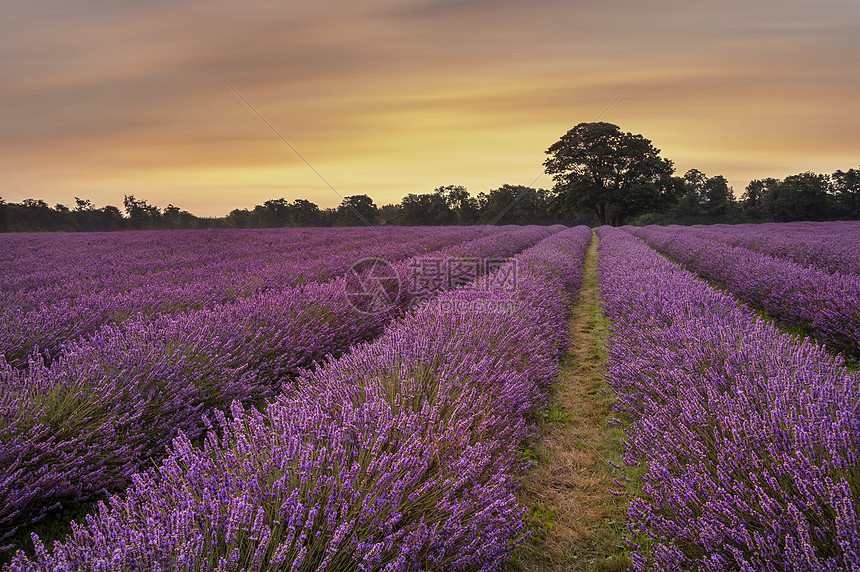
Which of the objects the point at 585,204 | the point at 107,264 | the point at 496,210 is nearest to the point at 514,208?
the point at 496,210

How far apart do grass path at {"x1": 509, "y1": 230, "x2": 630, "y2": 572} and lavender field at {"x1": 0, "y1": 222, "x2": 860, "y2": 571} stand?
83 millimetres

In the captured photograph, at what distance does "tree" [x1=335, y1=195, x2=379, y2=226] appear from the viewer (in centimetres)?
5409

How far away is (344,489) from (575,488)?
1.51m

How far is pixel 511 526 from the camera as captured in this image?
1.46 meters

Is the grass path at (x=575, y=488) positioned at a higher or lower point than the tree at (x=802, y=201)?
lower

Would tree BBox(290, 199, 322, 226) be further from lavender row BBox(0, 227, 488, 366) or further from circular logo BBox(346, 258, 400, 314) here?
circular logo BBox(346, 258, 400, 314)

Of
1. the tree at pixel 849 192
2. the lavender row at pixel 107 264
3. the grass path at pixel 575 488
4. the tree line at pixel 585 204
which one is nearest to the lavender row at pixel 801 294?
the grass path at pixel 575 488

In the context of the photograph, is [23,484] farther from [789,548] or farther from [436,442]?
[789,548]

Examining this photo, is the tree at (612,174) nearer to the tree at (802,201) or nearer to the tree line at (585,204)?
the tree line at (585,204)

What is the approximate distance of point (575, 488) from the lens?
2.23 metres

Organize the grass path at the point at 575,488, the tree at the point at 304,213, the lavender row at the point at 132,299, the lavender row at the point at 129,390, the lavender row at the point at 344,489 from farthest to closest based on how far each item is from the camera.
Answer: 1. the tree at the point at 304,213
2. the lavender row at the point at 132,299
3. the lavender row at the point at 129,390
4. the grass path at the point at 575,488
5. the lavender row at the point at 344,489

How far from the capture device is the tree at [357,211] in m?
54.1

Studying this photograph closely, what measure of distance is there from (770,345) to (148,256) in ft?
35.8

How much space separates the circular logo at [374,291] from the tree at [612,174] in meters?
31.9
